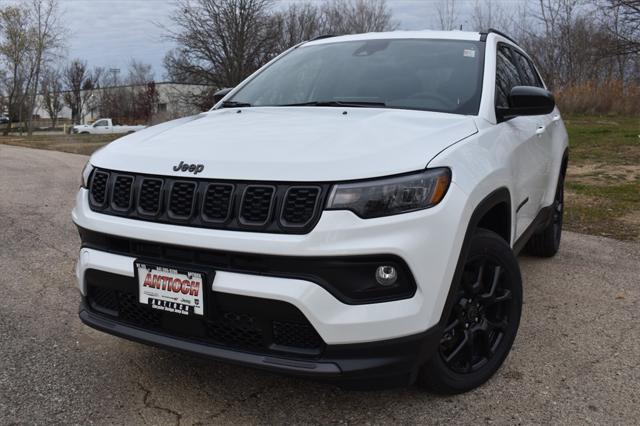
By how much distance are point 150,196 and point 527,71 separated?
134 inches

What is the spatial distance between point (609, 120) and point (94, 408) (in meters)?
20.6

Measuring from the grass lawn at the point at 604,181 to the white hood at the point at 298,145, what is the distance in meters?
4.24

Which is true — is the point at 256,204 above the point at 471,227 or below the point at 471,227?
above

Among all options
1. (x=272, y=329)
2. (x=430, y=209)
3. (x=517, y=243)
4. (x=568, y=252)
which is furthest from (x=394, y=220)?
(x=568, y=252)

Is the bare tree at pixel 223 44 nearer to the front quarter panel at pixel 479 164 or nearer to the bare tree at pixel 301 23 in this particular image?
the bare tree at pixel 301 23

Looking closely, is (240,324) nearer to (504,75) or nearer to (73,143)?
(504,75)

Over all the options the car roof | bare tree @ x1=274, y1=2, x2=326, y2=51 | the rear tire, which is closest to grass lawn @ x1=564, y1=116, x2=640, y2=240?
the rear tire

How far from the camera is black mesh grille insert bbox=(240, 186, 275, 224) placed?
7.35 ft

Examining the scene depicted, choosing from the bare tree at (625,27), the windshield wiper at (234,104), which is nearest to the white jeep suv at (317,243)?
the windshield wiper at (234,104)

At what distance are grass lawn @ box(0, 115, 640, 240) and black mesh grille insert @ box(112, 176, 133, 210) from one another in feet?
17.1

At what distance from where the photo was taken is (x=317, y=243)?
2.14 metres

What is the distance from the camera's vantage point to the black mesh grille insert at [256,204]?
2.24 m

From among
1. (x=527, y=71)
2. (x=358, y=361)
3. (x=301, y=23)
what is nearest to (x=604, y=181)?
(x=527, y=71)

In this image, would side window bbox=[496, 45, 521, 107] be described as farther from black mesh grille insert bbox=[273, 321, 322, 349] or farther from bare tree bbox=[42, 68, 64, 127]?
bare tree bbox=[42, 68, 64, 127]
